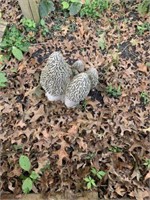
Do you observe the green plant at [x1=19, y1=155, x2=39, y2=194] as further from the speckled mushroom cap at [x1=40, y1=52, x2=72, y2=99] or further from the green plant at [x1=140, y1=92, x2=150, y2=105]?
the green plant at [x1=140, y1=92, x2=150, y2=105]

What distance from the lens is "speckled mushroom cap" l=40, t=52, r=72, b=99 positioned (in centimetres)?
321

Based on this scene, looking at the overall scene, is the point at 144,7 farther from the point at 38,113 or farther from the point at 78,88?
the point at 38,113

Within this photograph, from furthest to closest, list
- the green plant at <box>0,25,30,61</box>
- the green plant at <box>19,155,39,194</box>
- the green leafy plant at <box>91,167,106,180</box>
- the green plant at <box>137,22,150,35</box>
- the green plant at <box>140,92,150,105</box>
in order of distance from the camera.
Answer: the green plant at <box>137,22,150,35</box> < the green plant at <box>0,25,30,61</box> < the green plant at <box>140,92,150,105</box> < the green leafy plant at <box>91,167,106,180</box> < the green plant at <box>19,155,39,194</box>

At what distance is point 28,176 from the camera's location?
10.3ft

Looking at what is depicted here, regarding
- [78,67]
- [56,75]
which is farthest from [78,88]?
[78,67]

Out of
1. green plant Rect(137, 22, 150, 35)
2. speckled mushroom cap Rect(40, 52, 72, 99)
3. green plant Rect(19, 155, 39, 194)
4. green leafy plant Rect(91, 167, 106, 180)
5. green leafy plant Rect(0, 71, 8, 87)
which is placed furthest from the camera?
green plant Rect(137, 22, 150, 35)

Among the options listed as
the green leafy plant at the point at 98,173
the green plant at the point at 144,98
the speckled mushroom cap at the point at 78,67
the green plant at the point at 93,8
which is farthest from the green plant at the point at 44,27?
the green leafy plant at the point at 98,173

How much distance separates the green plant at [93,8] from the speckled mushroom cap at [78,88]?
5.05ft

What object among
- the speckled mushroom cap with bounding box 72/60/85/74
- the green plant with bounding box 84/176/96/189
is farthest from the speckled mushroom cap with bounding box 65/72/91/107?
the green plant with bounding box 84/176/96/189

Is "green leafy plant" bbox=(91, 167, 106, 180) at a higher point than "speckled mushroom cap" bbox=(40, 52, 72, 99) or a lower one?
lower

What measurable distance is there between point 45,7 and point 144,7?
4.56ft

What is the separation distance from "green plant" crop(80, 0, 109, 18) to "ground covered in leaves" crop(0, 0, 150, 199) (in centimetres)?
16

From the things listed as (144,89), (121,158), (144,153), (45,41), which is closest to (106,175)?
(121,158)

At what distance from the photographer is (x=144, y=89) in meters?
A: 3.78
